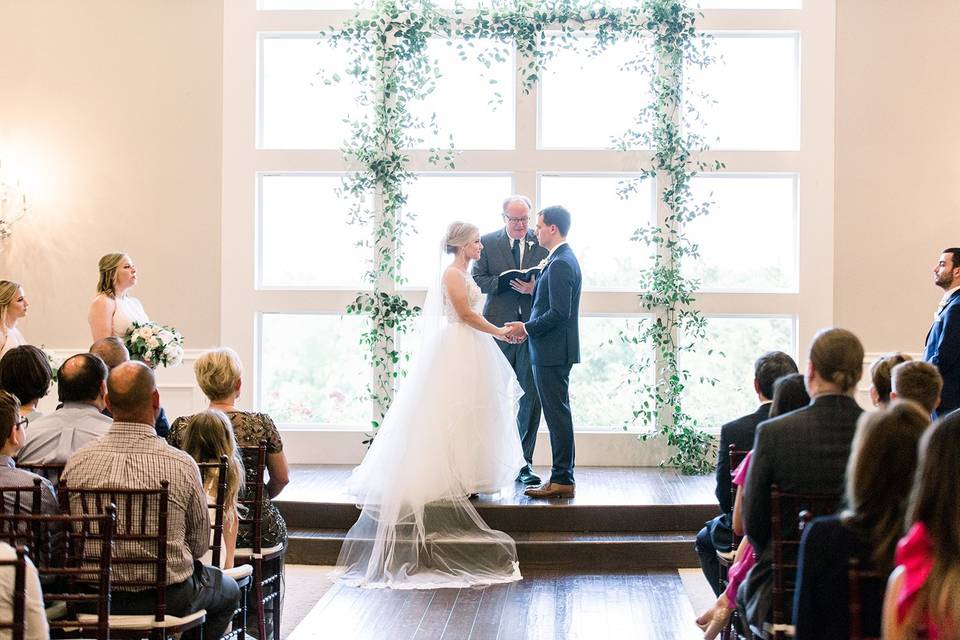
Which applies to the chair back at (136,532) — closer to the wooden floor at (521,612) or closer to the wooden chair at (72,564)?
the wooden chair at (72,564)

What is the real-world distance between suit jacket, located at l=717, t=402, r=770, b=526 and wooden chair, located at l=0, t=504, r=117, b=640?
87.5 inches

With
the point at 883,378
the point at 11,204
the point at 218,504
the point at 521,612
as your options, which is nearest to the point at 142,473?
the point at 218,504

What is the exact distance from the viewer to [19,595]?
2156 mm

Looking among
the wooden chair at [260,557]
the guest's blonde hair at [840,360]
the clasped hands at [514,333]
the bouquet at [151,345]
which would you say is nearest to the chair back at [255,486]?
the wooden chair at [260,557]

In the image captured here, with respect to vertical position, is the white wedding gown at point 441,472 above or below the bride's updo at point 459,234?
below

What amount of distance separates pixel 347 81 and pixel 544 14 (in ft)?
5.15

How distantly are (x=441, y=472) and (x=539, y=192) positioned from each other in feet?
9.85

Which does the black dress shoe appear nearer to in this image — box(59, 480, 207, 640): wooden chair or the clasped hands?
the clasped hands

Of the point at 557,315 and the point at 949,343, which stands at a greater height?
the point at 557,315

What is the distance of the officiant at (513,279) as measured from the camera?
6652 millimetres

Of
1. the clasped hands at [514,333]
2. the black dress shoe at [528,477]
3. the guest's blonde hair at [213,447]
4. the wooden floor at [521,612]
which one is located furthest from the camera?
the black dress shoe at [528,477]

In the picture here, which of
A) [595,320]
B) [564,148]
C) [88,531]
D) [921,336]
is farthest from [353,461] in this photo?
[88,531]

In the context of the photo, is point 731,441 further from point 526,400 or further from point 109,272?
point 109,272

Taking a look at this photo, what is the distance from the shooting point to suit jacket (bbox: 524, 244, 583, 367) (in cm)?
595
